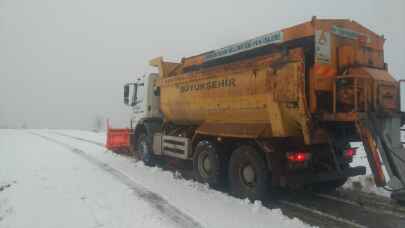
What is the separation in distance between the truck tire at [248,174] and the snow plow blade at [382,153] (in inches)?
70.9

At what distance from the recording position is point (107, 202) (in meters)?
6.17

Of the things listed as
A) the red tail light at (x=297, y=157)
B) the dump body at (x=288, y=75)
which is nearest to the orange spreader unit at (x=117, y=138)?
the dump body at (x=288, y=75)

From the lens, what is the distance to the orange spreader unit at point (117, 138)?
44.0 feet

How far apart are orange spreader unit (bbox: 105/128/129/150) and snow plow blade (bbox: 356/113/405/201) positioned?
9.96m

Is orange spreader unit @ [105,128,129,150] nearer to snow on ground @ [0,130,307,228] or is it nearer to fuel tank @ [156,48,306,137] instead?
snow on ground @ [0,130,307,228]

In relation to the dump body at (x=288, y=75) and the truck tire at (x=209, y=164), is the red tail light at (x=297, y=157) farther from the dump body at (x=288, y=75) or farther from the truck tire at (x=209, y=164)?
the truck tire at (x=209, y=164)

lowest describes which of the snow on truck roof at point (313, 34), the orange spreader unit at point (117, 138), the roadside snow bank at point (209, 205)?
the roadside snow bank at point (209, 205)

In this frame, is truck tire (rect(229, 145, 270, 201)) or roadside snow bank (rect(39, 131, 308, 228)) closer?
roadside snow bank (rect(39, 131, 308, 228))

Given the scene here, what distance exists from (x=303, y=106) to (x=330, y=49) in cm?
123

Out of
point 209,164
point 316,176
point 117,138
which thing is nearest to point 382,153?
point 316,176

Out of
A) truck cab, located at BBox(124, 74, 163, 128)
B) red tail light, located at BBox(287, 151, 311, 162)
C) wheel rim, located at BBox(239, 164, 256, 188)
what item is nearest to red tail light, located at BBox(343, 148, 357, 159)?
red tail light, located at BBox(287, 151, 311, 162)

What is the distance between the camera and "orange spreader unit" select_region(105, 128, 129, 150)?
44.0 ft

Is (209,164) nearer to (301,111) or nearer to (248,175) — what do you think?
(248,175)

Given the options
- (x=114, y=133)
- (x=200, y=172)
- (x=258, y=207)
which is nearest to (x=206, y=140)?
(x=200, y=172)
